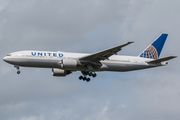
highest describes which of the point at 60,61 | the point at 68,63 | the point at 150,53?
the point at 150,53

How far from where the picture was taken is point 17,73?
46.9 metres

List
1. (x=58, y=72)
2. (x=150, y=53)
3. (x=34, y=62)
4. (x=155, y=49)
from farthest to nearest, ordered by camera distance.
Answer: (x=155, y=49), (x=150, y=53), (x=58, y=72), (x=34, y=62)

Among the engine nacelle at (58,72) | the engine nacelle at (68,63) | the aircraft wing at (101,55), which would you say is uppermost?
the aircraft wing at (101,55)

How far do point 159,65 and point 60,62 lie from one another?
15223 millimetres

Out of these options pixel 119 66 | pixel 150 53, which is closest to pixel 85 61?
pixel 119 66

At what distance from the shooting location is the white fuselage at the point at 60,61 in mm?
46469

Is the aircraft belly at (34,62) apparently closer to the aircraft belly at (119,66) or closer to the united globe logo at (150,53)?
the aircraft belly at (119,66)

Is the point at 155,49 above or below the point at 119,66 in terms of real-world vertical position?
above

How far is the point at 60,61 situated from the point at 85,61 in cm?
357

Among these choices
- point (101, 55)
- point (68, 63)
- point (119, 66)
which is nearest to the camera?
Result: point (68, 63)

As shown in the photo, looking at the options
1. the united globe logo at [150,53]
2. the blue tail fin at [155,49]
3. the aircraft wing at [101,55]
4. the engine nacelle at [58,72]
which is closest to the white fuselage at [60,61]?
the aircraft wing at [101,55]

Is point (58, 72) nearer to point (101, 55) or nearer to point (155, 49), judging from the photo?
point (101, 55)

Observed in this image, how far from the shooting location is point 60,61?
155 feet

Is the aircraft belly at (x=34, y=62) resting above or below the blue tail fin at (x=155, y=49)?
below
